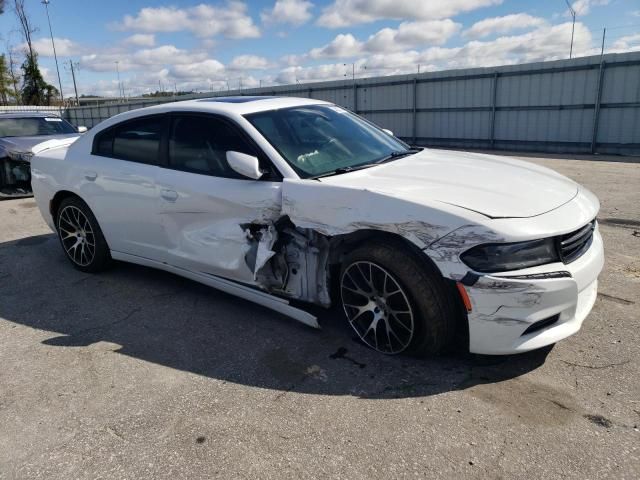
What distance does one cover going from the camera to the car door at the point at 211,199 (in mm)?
3395

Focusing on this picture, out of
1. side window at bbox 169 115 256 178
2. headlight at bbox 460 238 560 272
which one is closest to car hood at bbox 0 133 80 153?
side window at bbox 169 115 256 178

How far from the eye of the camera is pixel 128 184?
13.7ft

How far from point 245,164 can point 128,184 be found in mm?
1475

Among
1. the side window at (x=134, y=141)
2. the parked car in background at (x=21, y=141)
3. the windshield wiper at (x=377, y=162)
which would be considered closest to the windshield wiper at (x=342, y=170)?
the windshield wiper at (x=377, y=162)

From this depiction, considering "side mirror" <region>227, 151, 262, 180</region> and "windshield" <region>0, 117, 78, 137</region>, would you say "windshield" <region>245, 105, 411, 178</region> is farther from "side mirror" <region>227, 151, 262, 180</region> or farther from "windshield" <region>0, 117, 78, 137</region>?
"windshield" <region>0, 117, 78, 137</region>

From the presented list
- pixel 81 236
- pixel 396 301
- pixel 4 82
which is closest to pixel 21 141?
pixel 81 236

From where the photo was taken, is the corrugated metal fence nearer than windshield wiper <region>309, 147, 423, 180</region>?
No

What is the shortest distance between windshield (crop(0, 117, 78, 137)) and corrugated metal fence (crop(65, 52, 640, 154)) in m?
13.4

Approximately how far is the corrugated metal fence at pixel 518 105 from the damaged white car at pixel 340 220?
44.2 ft

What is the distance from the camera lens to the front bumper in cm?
255

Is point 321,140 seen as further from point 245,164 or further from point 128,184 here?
point 128,184

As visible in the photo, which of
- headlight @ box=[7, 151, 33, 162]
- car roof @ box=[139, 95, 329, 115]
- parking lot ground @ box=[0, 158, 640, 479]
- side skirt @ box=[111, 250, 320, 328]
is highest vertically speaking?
car roof @ box=[139, 95, 329, 115]

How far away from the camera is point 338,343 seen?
3338 mm

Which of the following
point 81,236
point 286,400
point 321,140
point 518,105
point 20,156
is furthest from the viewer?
point 518,105
